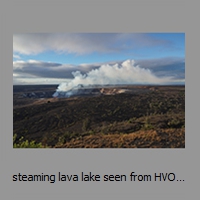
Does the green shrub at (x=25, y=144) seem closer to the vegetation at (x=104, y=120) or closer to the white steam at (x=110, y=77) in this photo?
the vegetation at (x=104, y=120)

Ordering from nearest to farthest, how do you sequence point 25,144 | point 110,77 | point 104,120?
1. point 25,144
2. point 104,120
3. point 110,77

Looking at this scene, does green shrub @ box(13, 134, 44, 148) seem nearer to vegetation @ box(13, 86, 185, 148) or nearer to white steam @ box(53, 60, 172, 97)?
vegetation @ box(13, 86, 185, 148)

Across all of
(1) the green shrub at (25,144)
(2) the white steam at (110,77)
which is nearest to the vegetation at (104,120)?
(1) the green shrub at (25,144)

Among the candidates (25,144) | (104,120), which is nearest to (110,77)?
(104,120)

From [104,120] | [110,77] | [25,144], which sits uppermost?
[110,77]

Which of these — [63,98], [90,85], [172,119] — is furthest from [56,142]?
[172,119]

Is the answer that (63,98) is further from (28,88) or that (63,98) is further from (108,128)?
(108,128)

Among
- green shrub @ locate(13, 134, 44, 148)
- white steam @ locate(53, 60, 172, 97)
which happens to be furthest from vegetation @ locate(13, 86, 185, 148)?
white steam @ locate(53, 60, 172, 97)

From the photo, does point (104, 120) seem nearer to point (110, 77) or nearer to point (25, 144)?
point (110, 77)

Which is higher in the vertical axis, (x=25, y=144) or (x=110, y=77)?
(x=110, y=77)
